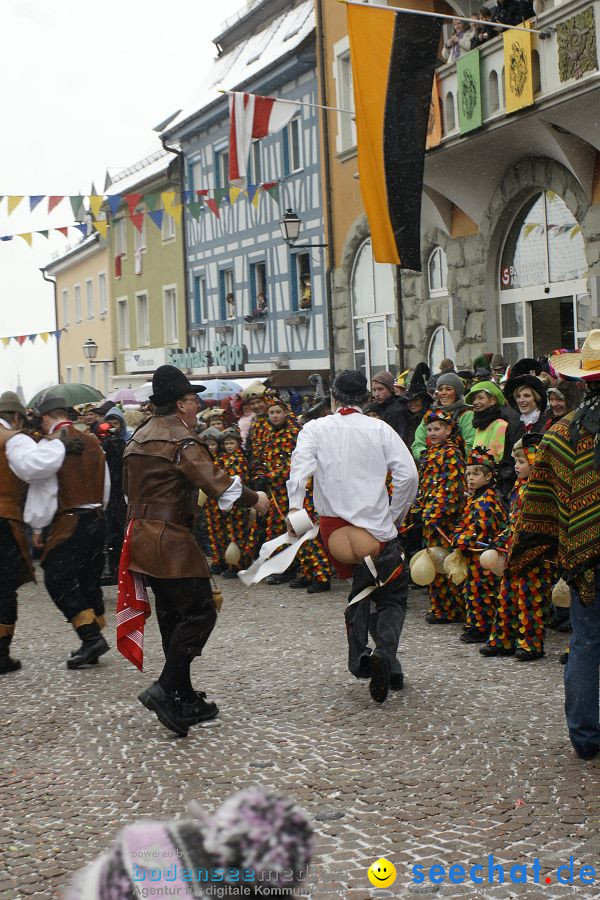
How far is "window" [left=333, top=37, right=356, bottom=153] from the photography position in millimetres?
21312

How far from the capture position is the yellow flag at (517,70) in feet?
43.9

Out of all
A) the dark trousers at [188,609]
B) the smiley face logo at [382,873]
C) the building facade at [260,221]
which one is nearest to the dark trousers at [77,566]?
the dark trousers at [188,609]

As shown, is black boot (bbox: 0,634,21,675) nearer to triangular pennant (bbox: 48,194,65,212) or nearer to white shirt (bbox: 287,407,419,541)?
white shirt (bbox: 287,407,419,541)

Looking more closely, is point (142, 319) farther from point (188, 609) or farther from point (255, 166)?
point (188, 609)

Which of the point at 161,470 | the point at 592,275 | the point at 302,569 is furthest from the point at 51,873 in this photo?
the point at 592,275

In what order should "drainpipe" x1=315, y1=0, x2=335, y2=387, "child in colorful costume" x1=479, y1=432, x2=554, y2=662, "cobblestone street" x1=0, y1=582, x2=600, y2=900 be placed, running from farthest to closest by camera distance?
"drainpipe" x1=315, y1=0, x2=335, y2=387 < "child in colorful costume" x1=479, y1=432, x2=554, y2=662 < "cobblestone street" x1=0, y1=582, x2=600, y2=900

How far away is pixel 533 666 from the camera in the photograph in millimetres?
7199

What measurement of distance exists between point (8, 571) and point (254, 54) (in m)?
21.9

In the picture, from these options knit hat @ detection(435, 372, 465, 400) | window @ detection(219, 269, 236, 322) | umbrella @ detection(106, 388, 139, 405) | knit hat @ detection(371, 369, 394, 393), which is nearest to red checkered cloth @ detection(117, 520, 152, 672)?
knit hat @ detection(435, 372, 465, 400)

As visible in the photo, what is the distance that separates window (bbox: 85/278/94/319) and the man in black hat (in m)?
37.0

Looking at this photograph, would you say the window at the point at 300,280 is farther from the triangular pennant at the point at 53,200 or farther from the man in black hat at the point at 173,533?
the man in black hat at the point at 173,533

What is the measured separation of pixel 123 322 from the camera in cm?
3828

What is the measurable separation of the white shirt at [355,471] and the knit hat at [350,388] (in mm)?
113

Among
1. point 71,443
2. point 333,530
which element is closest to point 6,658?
point 71,443
